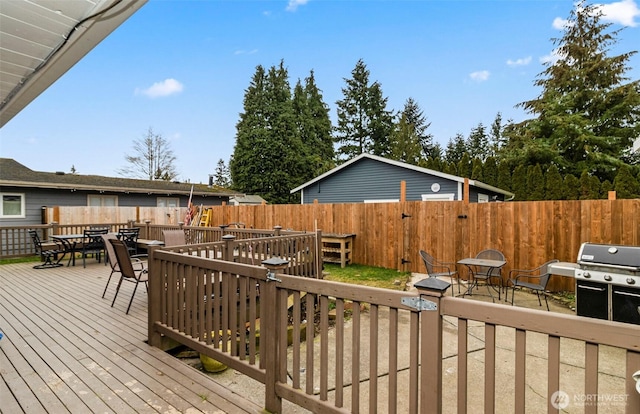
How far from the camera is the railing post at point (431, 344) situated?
1516 mm

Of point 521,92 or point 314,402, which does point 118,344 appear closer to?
point 314,402

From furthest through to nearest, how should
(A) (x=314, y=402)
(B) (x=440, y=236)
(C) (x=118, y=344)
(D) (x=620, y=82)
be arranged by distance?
(D) (x=620, y=82) → (B) (x=440, y=236) → (C) (x=118, y=344) → (A) (x=314, y=402)

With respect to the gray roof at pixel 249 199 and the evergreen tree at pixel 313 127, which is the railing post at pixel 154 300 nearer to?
the gray roof at pixel 249 199

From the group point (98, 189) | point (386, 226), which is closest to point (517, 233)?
point (386, 226)

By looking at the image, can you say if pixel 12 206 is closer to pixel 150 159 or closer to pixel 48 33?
pixel 48 33

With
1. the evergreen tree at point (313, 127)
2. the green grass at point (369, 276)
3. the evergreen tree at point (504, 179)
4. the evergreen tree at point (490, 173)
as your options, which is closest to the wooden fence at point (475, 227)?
the green grass at point (369, 276)

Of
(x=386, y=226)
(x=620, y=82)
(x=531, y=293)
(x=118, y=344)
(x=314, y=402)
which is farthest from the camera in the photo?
(x=620, y=82)

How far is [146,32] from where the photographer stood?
7984 mm

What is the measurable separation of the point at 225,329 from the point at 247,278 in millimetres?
556

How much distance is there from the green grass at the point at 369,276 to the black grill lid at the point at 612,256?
290cm

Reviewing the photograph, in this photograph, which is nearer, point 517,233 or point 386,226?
point 517,233

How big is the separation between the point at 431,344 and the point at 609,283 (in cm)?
348

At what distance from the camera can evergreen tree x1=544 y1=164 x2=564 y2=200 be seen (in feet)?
40.6

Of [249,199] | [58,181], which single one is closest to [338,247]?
[58,181]
